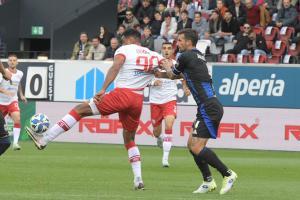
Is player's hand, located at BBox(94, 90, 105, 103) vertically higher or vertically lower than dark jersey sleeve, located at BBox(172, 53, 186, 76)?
lower

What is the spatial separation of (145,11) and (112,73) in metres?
19.7

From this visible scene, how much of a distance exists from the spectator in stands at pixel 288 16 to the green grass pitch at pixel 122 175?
5.88 meters

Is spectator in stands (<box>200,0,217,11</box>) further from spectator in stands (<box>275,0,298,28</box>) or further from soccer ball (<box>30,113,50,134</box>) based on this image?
soccer ball (<box>30,113,50,134</box>)

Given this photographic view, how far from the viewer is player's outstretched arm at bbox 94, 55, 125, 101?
13422 mm

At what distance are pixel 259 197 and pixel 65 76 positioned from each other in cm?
1779

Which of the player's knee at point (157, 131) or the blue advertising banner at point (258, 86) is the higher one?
the blue advertising banner at point (258, 86)

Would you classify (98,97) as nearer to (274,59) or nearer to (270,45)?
(274,59)

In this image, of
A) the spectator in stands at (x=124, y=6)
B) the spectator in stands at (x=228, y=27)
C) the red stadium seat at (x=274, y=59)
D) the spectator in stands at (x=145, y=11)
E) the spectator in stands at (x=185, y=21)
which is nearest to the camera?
the red stadium seat at (x=274, y=59)

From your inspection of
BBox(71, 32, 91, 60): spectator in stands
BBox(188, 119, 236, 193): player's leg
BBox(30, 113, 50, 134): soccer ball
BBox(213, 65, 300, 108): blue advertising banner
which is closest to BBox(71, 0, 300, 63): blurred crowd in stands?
BBox(71, 32, 91, 60): spectator in stands

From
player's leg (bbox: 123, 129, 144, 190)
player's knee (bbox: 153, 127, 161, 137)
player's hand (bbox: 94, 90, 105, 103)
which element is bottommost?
player's knee (bbox: 153, 127, 161, 137)

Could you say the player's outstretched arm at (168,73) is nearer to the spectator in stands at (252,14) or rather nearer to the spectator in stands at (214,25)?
the spectator in stands at (214,25)

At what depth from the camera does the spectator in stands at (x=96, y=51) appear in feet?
101

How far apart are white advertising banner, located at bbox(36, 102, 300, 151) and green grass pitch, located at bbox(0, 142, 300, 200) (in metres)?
0.63

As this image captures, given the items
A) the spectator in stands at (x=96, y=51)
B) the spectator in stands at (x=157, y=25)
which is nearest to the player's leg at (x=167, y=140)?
the spectator in stands at (x=96, y=51)
